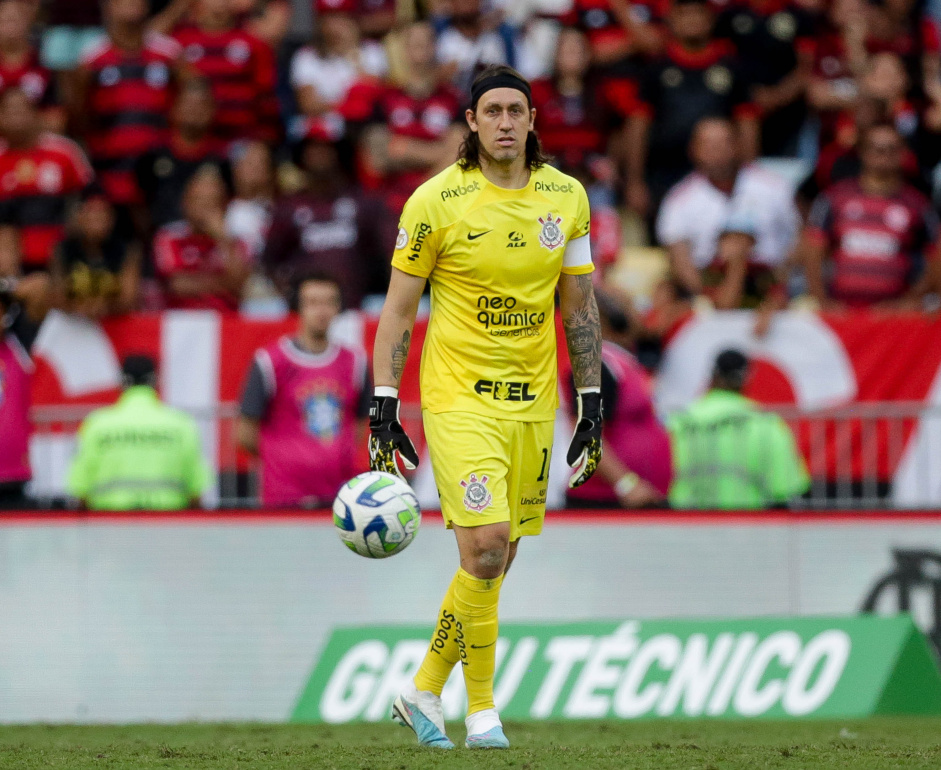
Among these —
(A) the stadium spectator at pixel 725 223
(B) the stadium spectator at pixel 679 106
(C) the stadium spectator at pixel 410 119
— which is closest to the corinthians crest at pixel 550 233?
(A) the stadium spectator at pixel 725 223

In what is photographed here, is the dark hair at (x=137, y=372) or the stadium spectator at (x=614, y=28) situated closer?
the dark hair at (x=137, y=372)

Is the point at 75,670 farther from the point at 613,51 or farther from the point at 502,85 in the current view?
the point at 613,51

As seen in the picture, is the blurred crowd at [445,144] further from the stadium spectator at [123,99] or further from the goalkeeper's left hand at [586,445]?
the goalkeeper's left hand at [586,445]

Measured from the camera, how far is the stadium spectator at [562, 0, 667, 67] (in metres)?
14.4

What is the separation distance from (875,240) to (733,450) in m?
3.10

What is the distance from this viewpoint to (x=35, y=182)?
13008 mm

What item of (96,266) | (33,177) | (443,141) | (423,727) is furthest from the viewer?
(443,141)

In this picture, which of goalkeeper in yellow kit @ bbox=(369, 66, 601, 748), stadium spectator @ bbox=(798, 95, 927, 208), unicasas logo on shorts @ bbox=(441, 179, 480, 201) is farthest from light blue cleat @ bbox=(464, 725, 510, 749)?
stadium spectator @ bbox=(798, 95, 927, 208)

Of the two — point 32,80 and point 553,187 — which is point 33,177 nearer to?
point 32,80

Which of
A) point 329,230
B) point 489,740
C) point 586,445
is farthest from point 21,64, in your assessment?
point 489,740

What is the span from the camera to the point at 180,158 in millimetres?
13734

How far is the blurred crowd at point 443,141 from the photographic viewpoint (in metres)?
12.3

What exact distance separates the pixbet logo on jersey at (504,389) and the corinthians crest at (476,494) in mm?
371

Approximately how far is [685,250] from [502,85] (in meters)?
6.12
